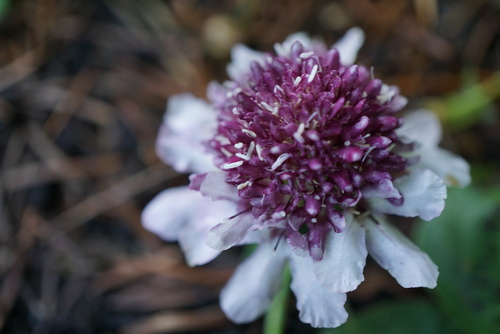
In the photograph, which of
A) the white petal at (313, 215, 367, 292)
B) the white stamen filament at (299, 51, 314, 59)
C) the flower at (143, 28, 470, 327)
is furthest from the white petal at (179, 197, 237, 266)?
the white stamen filament at (299, 51, 314, 59)

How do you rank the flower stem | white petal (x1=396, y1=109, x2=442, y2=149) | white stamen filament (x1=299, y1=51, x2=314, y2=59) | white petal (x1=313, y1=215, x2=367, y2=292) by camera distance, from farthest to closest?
white petal (x1=396, y1=109, x2=442, y2=149) < the flower stem < white stamen filament (x1=299, y1=51, x2=314, y2=59) < white petal (x1=313, y1=215, x2=367, y2=292)

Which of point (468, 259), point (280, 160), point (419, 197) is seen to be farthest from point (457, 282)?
point (280, 160)

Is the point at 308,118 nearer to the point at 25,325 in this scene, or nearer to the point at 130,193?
the point at 130,193

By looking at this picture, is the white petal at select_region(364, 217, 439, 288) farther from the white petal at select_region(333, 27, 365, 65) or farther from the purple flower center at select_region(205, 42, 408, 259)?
the white petal at select_region(333, 27, 365, 65)

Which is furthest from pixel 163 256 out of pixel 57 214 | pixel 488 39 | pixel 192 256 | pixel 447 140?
pixel 488 39

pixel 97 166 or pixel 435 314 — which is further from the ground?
pixel 435 314

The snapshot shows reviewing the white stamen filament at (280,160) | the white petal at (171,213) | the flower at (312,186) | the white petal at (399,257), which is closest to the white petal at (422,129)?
the flower at (312,186)
